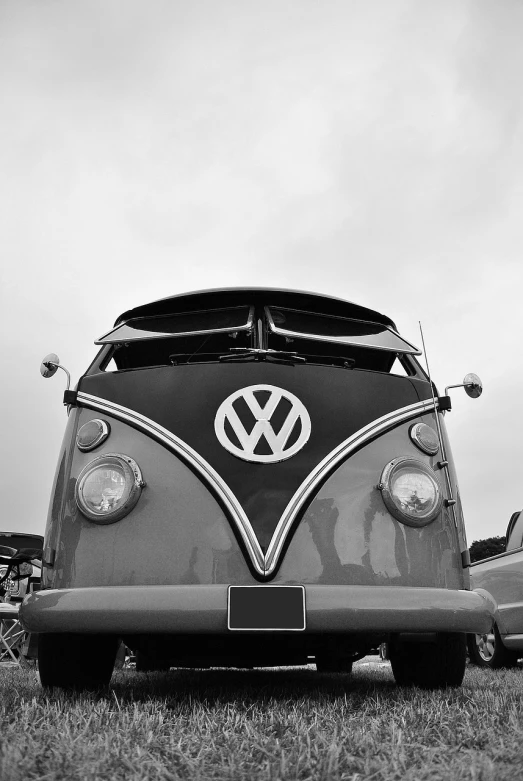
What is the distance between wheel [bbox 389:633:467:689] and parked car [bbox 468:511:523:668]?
114 inches

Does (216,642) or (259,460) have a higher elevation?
(259,460)

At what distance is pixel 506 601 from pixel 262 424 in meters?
4.62

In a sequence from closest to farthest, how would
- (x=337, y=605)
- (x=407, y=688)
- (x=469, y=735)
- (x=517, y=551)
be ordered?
(x=469, y=735)
(x=337, y=605)
(x=407, y=688)
(x=517, y=551)

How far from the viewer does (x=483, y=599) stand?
106 inches

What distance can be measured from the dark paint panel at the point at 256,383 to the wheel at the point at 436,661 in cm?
100

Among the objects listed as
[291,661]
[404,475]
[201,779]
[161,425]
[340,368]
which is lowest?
[201,779]

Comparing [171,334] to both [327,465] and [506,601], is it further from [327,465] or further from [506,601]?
[506,601]

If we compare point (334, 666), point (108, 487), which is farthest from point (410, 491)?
point (334, 666)

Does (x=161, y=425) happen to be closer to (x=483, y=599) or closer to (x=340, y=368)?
(x=340, y=368)

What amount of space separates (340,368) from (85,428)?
111 cm

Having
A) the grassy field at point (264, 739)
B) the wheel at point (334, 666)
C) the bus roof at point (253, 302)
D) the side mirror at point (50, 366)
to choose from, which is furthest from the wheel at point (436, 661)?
the side mirror at point (50, 366)

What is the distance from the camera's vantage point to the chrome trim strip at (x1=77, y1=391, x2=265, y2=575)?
258 centimetres

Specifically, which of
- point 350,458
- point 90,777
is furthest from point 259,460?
point 90,777

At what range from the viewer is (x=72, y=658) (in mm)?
2906
